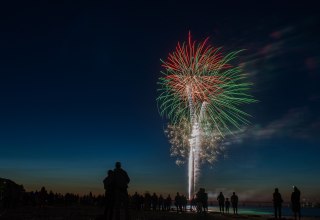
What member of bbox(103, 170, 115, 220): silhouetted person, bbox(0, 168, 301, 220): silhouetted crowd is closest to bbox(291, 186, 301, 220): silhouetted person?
bbox(0, 168, 301, 220): silhouetted crowd

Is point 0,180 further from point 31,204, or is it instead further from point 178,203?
point 178,203

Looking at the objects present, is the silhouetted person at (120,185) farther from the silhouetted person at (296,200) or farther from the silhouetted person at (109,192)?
the silhouetted person at (296,200)

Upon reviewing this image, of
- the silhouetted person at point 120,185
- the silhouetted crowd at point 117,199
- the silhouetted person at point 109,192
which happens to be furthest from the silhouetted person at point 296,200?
the silhouetted person at point 109,192

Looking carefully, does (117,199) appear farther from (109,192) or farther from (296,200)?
(296,200)

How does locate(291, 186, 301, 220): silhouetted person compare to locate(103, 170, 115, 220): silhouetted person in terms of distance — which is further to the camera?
locate(291, 186, 301, 220): silhouetted person

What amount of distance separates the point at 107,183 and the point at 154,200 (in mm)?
30850

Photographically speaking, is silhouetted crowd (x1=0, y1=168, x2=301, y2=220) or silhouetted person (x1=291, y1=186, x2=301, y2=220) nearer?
silhouetted crowd (x1=0, y1=168, x2=301, y2=220)

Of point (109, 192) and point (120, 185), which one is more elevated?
point (120, 185)

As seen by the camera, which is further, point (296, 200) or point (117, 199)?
point (296, 200)

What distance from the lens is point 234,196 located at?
113ft

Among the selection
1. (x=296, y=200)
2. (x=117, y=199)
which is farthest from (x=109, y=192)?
(x=296, y=200)

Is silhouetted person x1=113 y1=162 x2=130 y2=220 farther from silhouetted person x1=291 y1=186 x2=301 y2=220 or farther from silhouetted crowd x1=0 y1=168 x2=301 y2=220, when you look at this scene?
silhouetted person x1=291 y1=186 x2=301 y2=220

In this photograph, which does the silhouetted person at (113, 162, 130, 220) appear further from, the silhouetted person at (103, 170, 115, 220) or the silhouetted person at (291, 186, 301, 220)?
the silhouetted person at (291, 186, 301, 220)

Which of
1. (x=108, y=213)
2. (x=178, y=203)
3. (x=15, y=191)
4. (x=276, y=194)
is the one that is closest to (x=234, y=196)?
(x=178, y=203)
